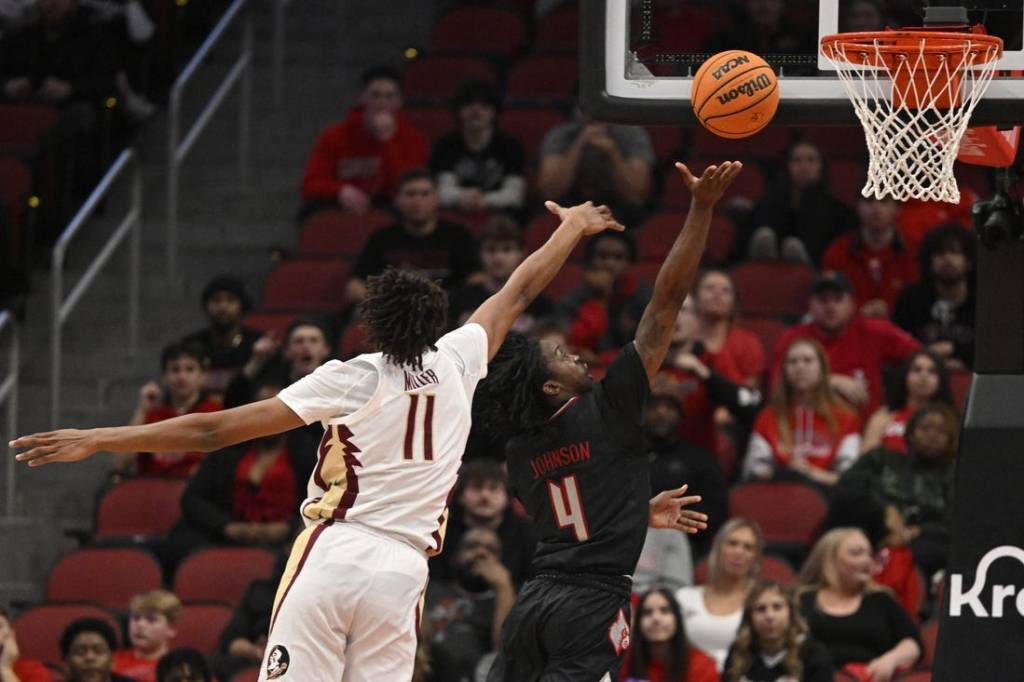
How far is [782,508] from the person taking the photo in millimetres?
10016

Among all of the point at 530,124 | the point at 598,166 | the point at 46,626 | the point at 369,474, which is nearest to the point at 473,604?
the point at 46,626

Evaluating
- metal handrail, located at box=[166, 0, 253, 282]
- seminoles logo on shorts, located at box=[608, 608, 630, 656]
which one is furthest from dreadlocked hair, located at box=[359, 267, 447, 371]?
metal handrail, located at box=[166, 0, 253, 282]

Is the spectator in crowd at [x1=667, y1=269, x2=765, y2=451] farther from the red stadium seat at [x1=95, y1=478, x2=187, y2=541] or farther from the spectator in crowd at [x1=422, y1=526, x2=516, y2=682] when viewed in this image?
the red stadium seat at [x1=95, y1=478, x2=187, y2=541]

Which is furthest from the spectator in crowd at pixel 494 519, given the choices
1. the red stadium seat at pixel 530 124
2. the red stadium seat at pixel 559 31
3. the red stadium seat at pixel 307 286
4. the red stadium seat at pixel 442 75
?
the red stadium seat at pixel 559 31

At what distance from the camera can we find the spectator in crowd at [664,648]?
8844 millimetres

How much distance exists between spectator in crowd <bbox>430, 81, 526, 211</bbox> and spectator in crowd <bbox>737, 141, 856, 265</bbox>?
157cm

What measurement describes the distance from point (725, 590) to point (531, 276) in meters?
3.02

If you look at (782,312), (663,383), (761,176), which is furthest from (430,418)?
(761,176)

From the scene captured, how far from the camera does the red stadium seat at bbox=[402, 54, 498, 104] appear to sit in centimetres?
1380

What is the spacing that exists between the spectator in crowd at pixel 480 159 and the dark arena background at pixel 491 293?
0.07 ft

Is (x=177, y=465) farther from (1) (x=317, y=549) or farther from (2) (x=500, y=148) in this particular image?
(1) (x=317, y=549)

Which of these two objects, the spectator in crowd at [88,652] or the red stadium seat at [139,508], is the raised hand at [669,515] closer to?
the spectator in crowd at [88,652]

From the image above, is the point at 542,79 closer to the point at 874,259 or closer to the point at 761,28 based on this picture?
the point at 761,28

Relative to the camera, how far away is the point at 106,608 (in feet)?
32.5
